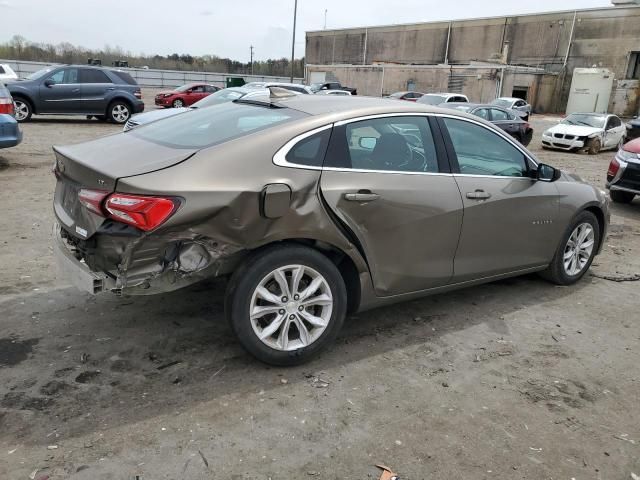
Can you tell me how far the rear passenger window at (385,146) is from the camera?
3.37 meters

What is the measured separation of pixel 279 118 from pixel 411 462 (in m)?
2.18

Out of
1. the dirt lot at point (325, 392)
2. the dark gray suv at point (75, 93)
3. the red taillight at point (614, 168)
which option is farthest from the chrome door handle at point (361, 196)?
the dark gray suv at point (75, 93)

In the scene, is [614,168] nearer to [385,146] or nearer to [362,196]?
[385,146]

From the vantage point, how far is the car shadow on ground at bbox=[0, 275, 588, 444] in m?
2.82

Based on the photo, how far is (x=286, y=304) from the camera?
10.5 feet

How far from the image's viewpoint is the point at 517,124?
16734mm

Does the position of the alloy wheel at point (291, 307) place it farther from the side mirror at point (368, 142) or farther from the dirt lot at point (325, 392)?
the side mirror at point (368, 142)

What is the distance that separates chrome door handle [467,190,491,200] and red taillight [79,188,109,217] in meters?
2.45

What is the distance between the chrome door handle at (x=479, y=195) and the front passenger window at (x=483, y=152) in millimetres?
156

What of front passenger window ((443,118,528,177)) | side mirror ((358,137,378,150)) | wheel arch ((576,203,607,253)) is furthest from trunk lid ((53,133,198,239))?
wheel arch ((576,203,607,253))

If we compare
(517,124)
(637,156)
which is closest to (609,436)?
(637,156)

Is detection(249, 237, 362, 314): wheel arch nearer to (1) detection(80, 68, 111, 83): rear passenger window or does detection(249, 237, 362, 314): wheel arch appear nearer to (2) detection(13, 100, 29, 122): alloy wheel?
(1) detection(80, 68, 111, 83): rear passenger window

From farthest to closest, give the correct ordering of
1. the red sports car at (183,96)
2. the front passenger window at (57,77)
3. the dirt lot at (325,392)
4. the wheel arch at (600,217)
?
the red sports car at (183,96), the front passenger window at (57,77), the wheel arch at (600,217), the dirt lot at (325,392)

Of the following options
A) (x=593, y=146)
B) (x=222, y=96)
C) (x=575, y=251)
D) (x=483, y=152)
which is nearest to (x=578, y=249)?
(x=575, y=251)
